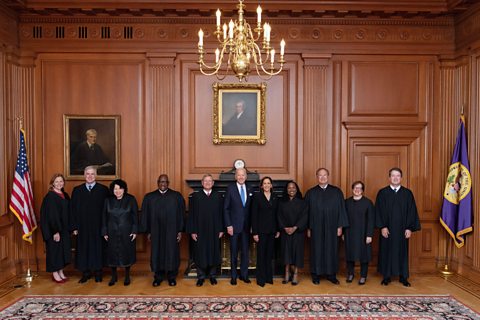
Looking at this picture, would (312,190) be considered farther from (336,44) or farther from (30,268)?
(30,268)

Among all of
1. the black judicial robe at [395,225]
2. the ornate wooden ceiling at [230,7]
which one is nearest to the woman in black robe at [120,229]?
the ornate wooden ceiling at [230,7]

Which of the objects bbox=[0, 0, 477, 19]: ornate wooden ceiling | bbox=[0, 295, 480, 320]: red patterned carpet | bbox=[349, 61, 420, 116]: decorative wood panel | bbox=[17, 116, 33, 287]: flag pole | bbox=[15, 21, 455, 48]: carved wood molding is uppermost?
bbox=[0, 0, 477, 19]: ornate wooden ceiling

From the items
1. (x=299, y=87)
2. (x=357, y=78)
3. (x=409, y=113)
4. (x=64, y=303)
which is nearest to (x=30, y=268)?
(x=64, y=303)

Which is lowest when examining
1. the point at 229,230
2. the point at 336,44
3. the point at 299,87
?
the point at 229,230

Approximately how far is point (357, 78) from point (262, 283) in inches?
163

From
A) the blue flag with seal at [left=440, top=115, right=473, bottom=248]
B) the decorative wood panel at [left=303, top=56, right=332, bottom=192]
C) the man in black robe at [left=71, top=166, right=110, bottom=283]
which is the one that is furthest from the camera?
the decorative wood panel at [left=303, top=56, right=332, bottom=192]

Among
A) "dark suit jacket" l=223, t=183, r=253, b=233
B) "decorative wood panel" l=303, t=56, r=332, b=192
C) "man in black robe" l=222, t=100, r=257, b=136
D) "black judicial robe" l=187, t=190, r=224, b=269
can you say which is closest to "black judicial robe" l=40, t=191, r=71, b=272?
"black judicial robe" l=187, t=190, r=224, b=269

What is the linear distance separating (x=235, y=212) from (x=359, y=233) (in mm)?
2136

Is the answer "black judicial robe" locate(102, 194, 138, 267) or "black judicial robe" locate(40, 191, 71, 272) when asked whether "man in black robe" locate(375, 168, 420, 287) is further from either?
"black judicial robe" locate(40, 191, 71, 272)

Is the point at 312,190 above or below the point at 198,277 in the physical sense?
above

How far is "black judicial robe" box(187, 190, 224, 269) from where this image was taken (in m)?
6.89

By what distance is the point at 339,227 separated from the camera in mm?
6965

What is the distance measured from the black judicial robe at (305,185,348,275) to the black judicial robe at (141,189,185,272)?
2.25 m

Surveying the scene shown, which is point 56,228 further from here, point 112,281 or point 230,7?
point 230,7
